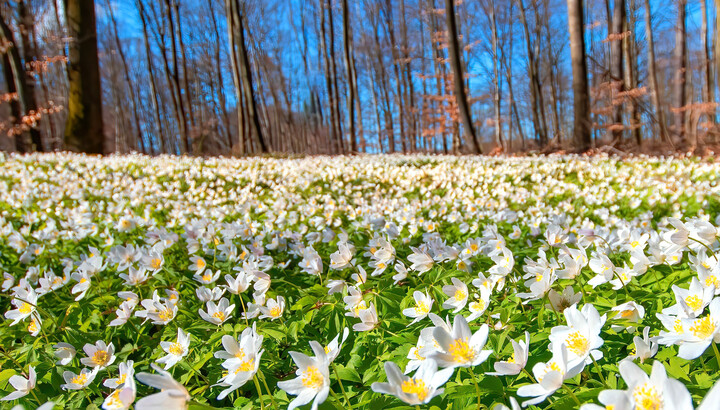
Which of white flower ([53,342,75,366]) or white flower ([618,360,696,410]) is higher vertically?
white flower ([618,360,696,410])

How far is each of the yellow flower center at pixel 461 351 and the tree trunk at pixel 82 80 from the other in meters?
11.0

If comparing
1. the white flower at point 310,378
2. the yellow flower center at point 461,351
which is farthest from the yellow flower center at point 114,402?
the yellow flower center at point 461,351

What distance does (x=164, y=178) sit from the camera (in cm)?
568

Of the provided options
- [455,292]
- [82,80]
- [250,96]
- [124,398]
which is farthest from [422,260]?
[250,96]

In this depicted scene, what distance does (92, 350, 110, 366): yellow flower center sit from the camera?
122 centimetres

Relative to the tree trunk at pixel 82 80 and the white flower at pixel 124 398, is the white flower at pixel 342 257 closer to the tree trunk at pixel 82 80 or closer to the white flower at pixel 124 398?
the white flower at pixel 124 398

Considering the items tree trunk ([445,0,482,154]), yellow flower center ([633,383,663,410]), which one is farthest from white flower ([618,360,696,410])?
tree trunk ([445,0,482,154])

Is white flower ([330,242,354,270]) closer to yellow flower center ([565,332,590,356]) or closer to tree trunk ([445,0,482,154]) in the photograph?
yellow flower center ([565,332,590,356])

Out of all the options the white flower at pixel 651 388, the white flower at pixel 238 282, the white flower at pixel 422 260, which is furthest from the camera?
the white flower at pixel 422 260

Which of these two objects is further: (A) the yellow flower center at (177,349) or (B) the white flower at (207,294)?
(B) the white flower at (207,294)

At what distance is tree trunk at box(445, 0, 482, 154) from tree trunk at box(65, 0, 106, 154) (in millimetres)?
8822

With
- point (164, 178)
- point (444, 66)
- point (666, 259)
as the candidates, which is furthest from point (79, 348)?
point (444, 66)

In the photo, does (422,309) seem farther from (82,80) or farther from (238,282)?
(82,80)

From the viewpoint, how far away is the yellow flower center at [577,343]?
83 centimetres
